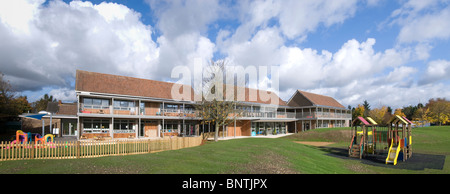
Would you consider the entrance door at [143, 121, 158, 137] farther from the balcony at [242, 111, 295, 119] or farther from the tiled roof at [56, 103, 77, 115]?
the tiled roof at [56, 103, 77, 115]

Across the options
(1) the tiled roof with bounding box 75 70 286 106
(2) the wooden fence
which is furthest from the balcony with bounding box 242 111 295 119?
(2) the wooden fence

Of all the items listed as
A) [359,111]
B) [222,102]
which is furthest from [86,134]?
[359,111]

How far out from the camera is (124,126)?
93.8 feet

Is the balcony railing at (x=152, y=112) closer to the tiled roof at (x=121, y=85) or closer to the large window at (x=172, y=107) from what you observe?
the large window at (x=172, y=107)

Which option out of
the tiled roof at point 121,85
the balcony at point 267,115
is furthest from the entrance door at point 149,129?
the balcony at point 267,115

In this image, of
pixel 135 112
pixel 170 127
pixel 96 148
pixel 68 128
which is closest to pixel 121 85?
pixel 135 112

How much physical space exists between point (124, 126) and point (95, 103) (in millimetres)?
4013

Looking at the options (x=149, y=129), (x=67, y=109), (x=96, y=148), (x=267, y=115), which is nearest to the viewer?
(x=96, y=148)

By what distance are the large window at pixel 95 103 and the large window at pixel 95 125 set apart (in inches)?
64.4

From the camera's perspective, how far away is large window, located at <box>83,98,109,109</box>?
85.1ft

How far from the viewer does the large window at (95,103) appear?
25.9 m

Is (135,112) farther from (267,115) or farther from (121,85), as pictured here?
(267,115)
